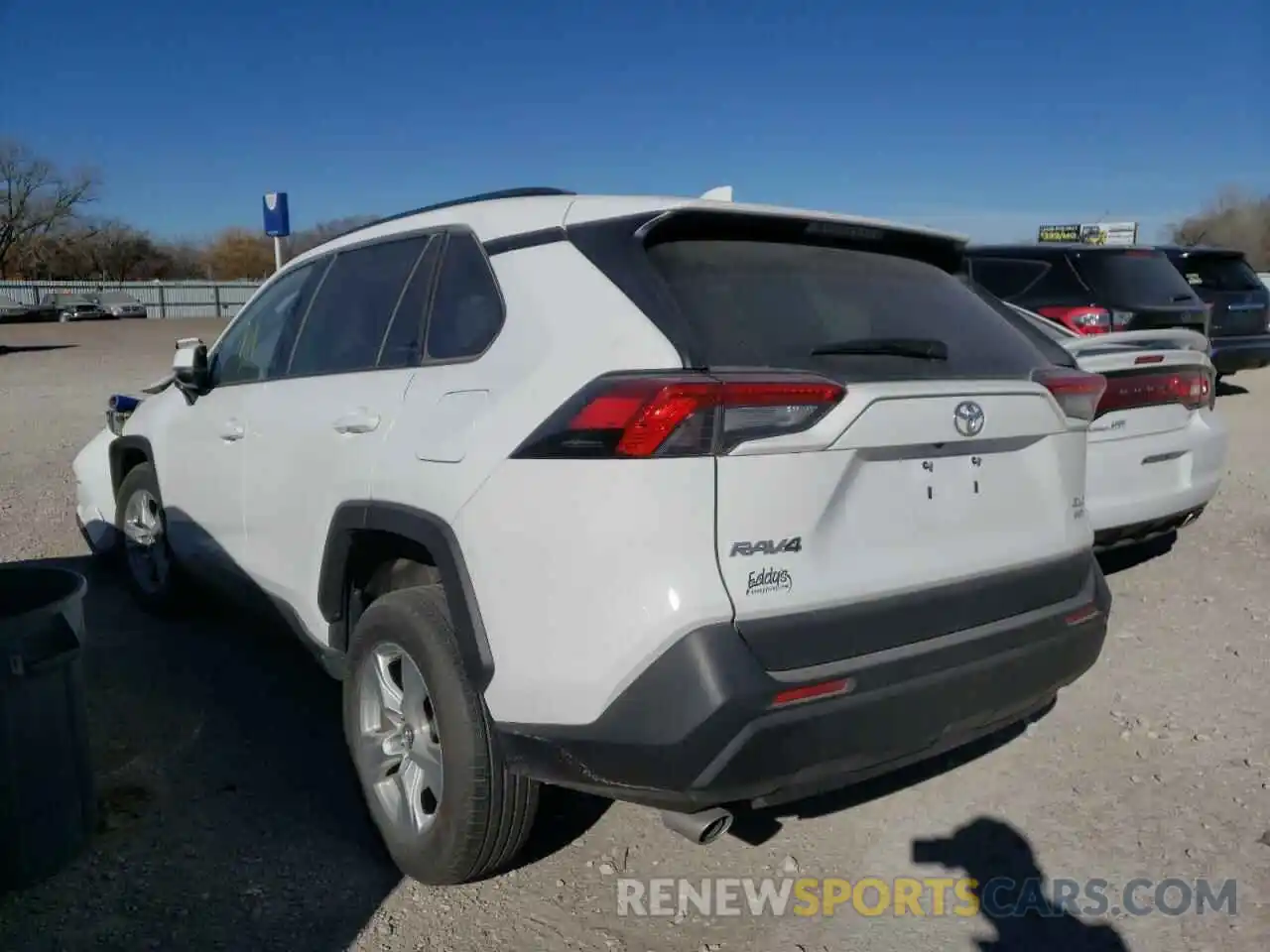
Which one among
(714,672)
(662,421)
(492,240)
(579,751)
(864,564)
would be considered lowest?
(579,751)

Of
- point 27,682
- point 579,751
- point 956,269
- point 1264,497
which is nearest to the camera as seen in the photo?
point 579,751

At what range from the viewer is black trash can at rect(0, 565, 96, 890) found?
271 centimetres

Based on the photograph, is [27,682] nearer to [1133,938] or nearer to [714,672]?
[714,672]

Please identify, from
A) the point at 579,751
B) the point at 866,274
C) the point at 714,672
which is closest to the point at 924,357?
the point at 866,274

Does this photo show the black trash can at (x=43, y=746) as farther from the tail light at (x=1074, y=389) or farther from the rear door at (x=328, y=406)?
Result: the tail light at (x=1074, y=389)

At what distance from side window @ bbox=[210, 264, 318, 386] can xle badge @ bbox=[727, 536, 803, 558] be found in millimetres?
2359

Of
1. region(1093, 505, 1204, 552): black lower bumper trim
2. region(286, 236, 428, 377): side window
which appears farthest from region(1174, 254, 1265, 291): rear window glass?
region(286, 236, 428, 377): side window

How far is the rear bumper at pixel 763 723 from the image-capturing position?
218cm

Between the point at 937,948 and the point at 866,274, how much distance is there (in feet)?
5.84

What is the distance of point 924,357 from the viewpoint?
2670 millimetres

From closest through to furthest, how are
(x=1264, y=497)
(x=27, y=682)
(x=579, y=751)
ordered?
(x=579, y=751)
(x=27, y=682)
(x=1264, y=497)

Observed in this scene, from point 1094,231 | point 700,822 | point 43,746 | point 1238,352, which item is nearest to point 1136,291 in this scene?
point 1238,352

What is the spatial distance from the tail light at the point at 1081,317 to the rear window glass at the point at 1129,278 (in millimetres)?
241

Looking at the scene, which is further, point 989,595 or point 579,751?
point 989,595
